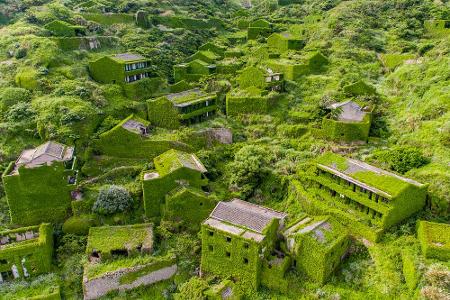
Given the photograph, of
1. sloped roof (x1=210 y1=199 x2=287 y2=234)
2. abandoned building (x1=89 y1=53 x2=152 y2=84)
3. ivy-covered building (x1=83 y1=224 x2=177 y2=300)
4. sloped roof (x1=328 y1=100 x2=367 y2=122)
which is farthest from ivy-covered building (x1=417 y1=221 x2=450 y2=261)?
abandoned building (x1=89 y1=53 x2=152 y2=84)

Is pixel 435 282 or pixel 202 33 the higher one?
pixel 202 33

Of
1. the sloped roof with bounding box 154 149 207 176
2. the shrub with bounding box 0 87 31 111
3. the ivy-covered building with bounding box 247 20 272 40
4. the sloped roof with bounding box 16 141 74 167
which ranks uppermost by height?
the ivy-covered building with bounding box 247 20 272 40

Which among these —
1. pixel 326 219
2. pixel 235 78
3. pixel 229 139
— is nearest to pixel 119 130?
pixel 229 139

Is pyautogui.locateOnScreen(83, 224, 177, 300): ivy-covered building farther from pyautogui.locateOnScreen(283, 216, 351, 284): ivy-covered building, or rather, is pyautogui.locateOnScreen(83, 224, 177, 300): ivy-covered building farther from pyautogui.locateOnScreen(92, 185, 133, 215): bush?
pyautogui.locateOnScreen(283, 216, 351, 284): ivy-covered building

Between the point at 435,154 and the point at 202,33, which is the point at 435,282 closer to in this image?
the point at 435,154

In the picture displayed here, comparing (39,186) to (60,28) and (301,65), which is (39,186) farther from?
(301,65)

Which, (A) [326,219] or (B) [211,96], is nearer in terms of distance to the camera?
(A) [326,219]
